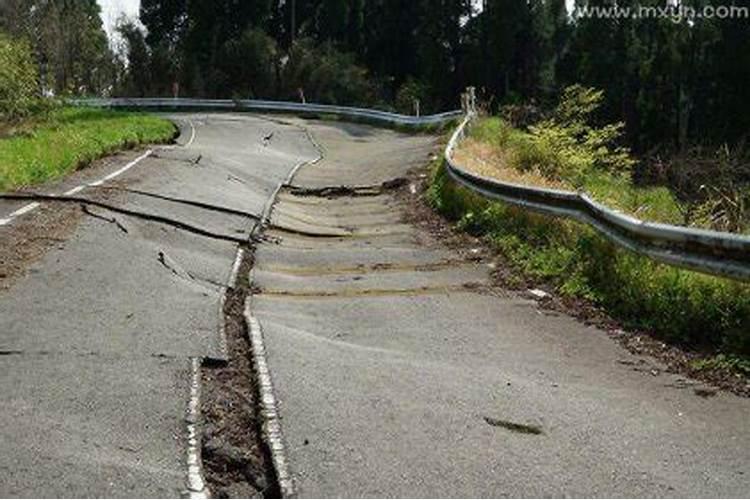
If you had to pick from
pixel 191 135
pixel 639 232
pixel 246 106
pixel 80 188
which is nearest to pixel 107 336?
pixel 639 232

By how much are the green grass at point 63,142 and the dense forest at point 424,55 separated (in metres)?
18.2

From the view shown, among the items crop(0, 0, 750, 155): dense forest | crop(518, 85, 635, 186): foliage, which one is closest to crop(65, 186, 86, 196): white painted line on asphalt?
crop(518, 85, 635, 186): foliage

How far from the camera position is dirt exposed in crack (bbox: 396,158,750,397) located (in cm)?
621

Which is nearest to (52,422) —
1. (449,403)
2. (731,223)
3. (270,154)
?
(449,403)

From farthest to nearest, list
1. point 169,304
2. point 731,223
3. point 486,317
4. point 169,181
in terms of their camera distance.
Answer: point 169,181
point 731,223
point 486,317
point 169,304

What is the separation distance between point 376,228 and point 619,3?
39184 millimetres

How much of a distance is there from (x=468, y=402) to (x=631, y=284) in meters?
3.24

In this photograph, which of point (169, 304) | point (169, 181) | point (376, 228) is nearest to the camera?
point (169, 304)

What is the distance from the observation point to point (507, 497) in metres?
4.20

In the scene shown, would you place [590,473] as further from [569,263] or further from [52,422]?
[569,263]

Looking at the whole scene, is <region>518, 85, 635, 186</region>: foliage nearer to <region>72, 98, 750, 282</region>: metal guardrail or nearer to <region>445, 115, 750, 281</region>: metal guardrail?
<region>72, 98, 750, 282</region>: metal guardrail

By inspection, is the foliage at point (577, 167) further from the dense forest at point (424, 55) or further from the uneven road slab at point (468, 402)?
the dense forest at point (424, 55)

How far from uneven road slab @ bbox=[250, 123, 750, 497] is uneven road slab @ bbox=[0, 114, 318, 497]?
64 cm

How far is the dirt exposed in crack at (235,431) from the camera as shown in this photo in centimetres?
436
